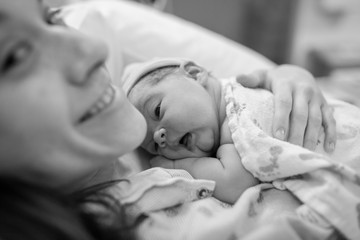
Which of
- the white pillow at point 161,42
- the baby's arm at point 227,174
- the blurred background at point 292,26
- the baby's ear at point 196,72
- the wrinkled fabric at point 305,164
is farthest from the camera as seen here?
the blurred background at point 292,26

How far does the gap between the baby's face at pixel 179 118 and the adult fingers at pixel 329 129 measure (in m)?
0.22

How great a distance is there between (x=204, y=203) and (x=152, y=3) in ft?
5.02

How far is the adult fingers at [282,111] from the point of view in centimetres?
78

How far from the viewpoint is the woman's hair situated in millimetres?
531

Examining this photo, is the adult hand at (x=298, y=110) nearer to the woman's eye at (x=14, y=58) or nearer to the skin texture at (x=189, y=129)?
the skin texture at (x=189, y=129)

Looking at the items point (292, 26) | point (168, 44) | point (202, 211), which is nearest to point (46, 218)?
point (202, 211)

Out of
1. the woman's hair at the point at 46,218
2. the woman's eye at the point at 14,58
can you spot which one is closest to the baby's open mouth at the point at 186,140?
the woman's hair at the point at 46,218

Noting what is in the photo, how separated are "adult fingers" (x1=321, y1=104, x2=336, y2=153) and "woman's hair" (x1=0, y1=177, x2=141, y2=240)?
0.42 m

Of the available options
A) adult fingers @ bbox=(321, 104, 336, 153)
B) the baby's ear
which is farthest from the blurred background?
adult fingers @ bbox=(321, 104, 336, 153)

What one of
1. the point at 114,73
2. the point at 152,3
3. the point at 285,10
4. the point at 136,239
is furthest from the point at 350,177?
the point at 285,10

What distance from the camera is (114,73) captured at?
114 cm

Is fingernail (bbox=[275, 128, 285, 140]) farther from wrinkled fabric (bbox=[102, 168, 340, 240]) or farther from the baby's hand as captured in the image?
the baby's hand

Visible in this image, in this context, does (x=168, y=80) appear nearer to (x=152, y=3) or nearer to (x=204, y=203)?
(x=204, y=203)

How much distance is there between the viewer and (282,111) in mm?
802
